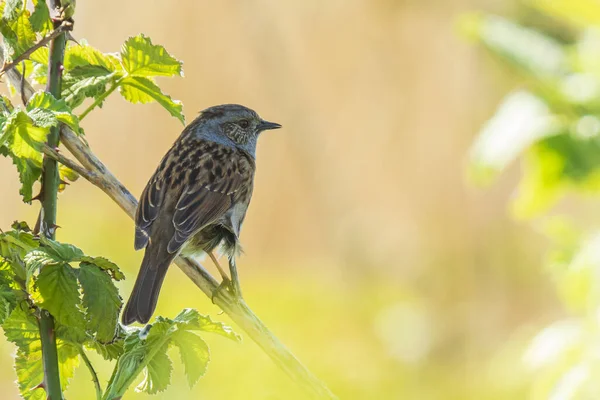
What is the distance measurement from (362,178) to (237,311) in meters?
6.11

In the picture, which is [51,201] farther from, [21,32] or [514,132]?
[514,132]

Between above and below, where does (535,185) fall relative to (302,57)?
below

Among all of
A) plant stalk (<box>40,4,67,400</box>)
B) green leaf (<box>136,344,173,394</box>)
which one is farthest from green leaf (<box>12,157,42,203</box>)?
green leaf (<box>136,344,173,394</box>)

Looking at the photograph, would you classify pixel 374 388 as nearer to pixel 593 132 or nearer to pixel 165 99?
pixel 593 132

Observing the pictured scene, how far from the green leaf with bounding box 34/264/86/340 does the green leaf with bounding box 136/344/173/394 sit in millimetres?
135

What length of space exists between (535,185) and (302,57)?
18.9ft

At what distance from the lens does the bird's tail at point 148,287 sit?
7.45ft

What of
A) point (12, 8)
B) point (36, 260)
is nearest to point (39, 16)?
point (12, 8)

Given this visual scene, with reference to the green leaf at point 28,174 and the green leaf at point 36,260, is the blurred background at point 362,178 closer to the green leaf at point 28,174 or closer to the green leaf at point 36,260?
the green leaf at point 28,174

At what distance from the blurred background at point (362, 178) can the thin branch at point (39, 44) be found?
4.08m

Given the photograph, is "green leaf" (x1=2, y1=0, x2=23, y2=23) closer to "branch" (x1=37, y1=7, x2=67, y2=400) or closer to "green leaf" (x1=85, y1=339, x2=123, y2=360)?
"branch" (x1=37, y1=7, x2=67, y2=400)

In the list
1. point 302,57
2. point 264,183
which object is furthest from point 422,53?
point 264,183

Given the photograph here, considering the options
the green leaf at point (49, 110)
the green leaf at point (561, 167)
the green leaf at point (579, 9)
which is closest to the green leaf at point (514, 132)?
the green leaf at point (561, 167)

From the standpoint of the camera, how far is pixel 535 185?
2.21m
